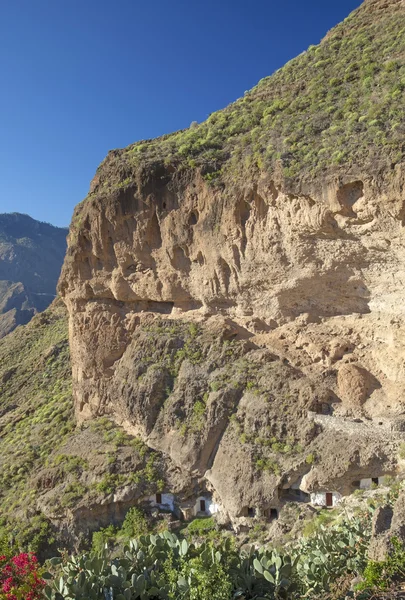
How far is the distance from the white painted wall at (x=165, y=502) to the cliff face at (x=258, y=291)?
1.33m

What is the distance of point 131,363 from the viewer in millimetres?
23875

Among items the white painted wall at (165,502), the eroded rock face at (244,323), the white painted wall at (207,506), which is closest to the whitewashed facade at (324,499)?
the eroded rock face at (244,323)

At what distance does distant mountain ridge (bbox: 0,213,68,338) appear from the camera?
417 ft

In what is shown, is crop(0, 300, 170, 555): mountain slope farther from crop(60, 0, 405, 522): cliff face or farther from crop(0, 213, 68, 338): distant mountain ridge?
crop(0, 213, 68, 338): distant mountain ridge

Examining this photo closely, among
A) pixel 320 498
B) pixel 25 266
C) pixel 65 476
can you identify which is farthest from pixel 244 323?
pixel 25 266

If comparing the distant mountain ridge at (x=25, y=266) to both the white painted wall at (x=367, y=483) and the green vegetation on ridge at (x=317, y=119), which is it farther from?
the white painted wall at (x=367, y=483)

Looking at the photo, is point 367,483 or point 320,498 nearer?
point 367,483

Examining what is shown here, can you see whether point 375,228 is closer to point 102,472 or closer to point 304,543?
point 304,543

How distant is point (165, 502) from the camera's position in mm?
20766

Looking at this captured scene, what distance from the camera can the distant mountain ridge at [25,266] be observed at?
127125 mm

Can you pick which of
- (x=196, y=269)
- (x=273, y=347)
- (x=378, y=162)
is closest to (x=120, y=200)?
(x=196, y=269)

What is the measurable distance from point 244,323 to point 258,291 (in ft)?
6.30

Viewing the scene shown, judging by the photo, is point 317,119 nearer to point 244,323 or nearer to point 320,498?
point 244,323

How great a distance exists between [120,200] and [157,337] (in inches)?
306
